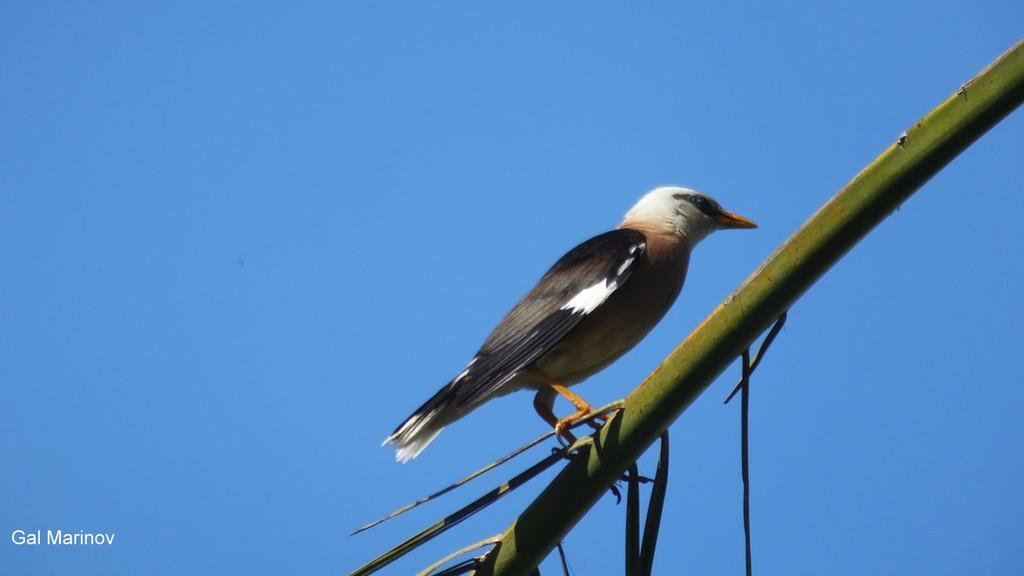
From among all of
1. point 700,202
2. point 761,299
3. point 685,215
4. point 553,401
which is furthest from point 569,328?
point 761,299

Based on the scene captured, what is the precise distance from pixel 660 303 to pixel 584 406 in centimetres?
70

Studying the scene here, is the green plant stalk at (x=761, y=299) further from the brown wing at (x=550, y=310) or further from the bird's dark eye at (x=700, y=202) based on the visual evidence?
the bird's dark eye at (x=700, y=202)

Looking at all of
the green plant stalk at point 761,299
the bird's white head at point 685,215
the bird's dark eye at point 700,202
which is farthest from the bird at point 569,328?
the green plant stalk at point 761,299

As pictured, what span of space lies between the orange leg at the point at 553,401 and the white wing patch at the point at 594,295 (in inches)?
12.7

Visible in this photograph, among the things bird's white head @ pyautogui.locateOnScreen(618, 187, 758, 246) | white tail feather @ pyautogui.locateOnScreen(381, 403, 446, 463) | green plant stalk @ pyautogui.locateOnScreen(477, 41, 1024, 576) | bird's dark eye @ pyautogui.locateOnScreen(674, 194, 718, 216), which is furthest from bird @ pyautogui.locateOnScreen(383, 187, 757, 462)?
green plant stalk @ pyautogui.locateOnScreen(477, 41, 1024, 576)

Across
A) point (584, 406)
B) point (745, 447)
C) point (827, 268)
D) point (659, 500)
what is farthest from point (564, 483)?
point (584, 406)

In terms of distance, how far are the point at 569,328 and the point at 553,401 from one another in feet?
1.94

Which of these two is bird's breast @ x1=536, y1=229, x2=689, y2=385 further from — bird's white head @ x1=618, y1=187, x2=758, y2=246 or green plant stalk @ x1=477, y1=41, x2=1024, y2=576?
green plant stalk @ x1=477, y1=41, x2=1024, y2=576

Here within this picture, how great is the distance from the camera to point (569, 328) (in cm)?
428

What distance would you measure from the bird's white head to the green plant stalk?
8.82 ft

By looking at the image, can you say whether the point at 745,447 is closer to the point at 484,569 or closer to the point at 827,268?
the point at 827,268

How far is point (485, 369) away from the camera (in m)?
4.24

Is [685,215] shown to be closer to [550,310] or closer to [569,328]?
[550,310]

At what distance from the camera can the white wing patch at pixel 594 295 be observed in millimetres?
4336
